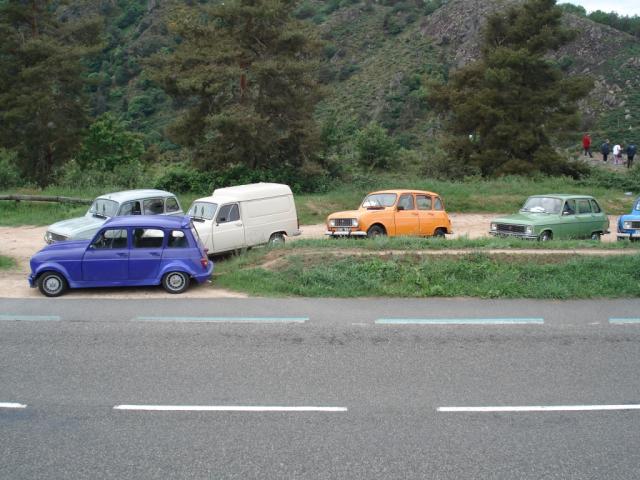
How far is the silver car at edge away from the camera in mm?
16453

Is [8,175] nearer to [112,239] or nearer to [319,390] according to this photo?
[112,239]

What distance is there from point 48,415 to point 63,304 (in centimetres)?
513

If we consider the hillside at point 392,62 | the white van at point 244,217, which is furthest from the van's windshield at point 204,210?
the hillside at point 392,62

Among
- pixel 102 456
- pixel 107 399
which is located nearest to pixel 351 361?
pixel 107 399

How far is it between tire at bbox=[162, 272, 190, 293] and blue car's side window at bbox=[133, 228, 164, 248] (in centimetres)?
62

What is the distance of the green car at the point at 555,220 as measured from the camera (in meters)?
18.2

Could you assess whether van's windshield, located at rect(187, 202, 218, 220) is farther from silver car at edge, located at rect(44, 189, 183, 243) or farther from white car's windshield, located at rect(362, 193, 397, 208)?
white car's windshield, located at rect(362, 193, 397, 208)

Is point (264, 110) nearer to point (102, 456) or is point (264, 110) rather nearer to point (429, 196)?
point (429, 196)

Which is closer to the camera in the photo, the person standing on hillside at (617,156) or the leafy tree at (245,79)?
the leafy tree at (245,79)

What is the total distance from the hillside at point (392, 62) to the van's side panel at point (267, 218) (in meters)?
34.5

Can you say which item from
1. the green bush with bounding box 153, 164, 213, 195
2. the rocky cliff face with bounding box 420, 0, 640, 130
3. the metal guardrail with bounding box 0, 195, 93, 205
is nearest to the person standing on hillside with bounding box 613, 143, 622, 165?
the rocky cliff face with bounding box 420, 0, 640, 130

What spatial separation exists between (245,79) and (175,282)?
18789 mm

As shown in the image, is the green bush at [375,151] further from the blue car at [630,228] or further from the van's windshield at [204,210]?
the van's windshield at [204,210]

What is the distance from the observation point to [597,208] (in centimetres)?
1988
